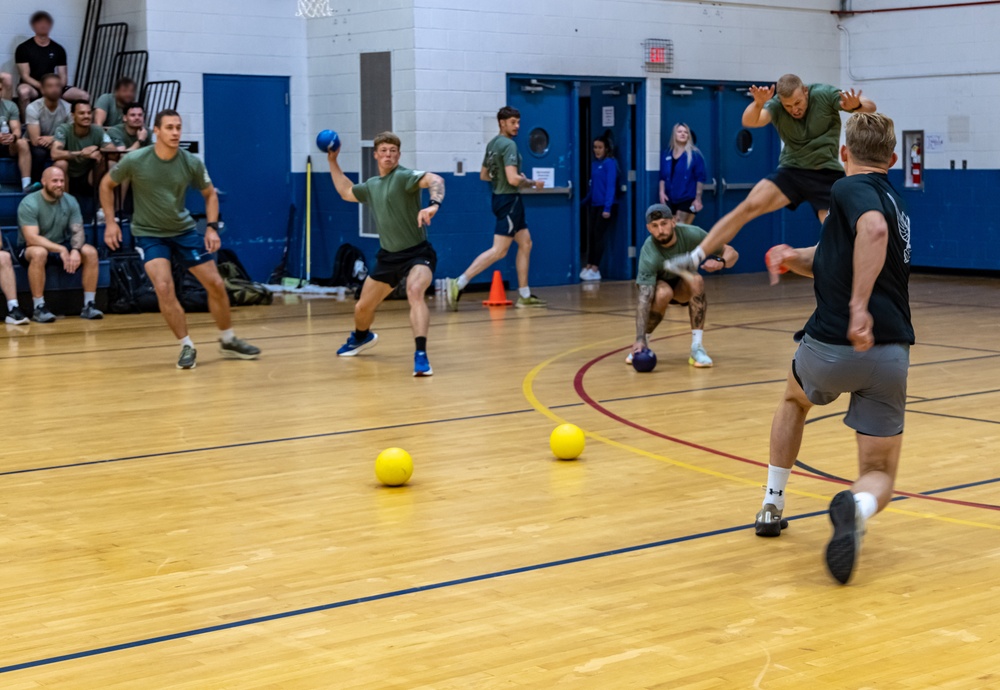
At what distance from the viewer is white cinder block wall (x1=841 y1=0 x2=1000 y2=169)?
19453mm

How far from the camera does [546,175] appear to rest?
726 inches

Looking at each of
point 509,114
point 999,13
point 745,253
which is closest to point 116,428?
point 509,114

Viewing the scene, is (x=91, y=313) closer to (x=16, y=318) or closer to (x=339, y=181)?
(x=16, y=318)

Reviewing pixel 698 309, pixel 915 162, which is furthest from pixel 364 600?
pixel 915 162

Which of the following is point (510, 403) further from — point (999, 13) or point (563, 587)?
point (999, 13)

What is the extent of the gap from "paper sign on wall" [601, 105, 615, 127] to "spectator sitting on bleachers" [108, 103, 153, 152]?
6740 mm

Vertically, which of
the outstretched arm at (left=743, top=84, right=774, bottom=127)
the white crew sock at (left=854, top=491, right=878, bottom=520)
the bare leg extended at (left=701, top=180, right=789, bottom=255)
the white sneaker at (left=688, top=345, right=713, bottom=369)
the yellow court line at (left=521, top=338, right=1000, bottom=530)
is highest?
the outstretched arm at (left=743, top=84, right=774, bottom=127)

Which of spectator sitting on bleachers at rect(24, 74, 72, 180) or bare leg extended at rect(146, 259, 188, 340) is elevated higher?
spectator sitting on bleachers at rect(24, 74, 72, 180)

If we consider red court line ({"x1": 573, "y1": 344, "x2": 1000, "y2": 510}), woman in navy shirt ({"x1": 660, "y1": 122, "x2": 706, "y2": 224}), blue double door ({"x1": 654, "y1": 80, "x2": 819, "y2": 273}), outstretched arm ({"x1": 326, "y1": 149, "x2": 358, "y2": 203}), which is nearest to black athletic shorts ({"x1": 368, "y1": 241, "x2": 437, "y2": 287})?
outstretched arm ({"x1": 326, "y1": 149, "x2": 358, "y2": 203})

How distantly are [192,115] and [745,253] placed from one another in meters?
8.68

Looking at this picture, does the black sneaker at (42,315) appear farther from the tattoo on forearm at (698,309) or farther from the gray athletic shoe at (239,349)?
the tattoo on forearm at (698,309)

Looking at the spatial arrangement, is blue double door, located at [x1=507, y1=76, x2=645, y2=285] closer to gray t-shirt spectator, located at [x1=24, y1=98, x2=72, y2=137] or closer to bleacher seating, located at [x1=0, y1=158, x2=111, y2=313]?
bleacher seating, located at [x1=0, y1=158, x2=111, y2=313]

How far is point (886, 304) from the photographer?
16.1 feet

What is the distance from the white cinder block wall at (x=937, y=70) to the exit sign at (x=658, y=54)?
374 cm
